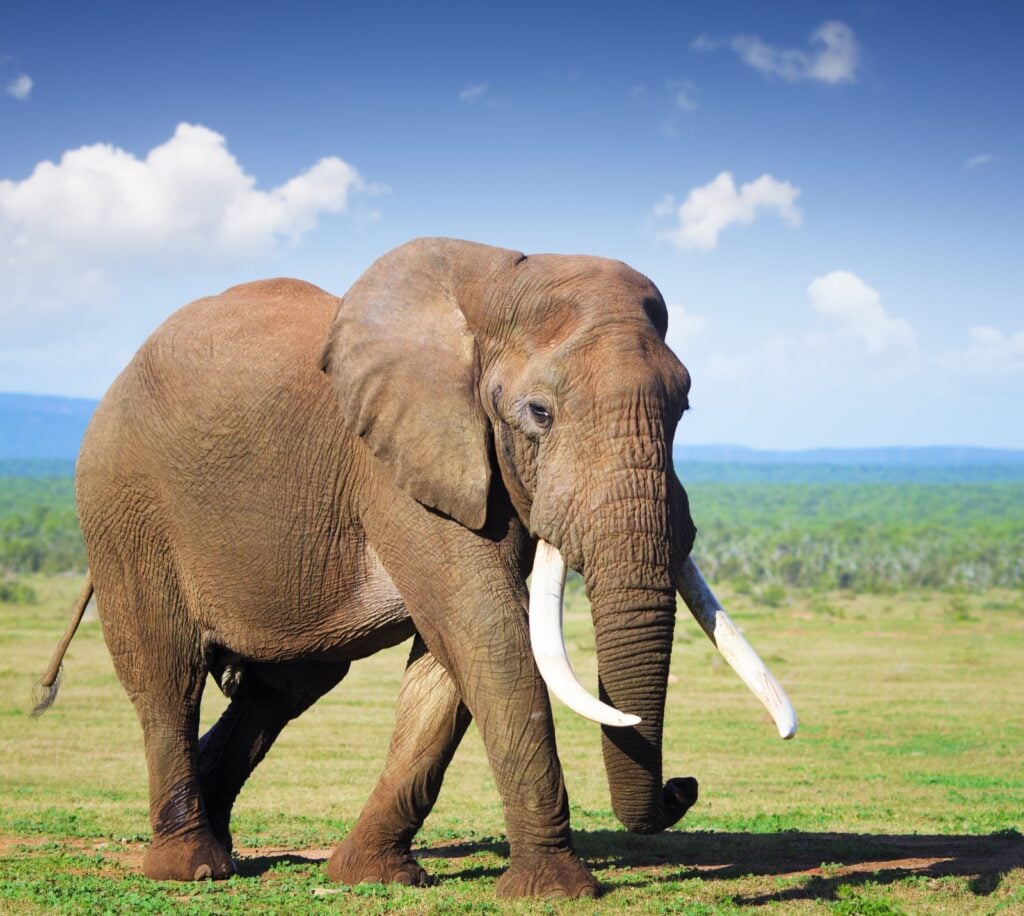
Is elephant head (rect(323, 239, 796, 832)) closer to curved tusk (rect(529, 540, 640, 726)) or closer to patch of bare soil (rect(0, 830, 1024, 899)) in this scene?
curved tusk (rect(529, 540, 640, 726))

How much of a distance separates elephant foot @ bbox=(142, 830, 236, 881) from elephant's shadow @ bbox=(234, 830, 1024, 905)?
34 cm

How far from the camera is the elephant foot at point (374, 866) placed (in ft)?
29.0

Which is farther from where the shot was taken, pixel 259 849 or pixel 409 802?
pixel 259 849

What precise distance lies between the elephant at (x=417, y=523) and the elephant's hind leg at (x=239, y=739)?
0.13 m

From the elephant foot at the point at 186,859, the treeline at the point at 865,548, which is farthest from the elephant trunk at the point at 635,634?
the treeline at the point at 865,548

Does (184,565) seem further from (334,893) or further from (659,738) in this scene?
(659,738)

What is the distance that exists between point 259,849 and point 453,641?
→ 3.88 m

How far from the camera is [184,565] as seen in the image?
915 cm

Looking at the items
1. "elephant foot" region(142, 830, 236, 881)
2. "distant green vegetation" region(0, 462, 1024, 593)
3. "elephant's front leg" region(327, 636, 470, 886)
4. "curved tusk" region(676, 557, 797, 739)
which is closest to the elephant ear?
"curved tusk" region(676, 557, 797, 739)

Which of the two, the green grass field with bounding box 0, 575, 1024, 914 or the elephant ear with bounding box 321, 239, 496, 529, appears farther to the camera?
the green grass field with bounding box 0, 575, 1024, 914

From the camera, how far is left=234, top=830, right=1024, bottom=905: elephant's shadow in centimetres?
858

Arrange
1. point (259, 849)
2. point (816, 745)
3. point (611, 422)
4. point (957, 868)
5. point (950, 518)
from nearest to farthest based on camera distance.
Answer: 1. point (611, 422)
2. point (957, 868)
3. point (259, 849)
4. point (816, 745)
5. point (950, 518)

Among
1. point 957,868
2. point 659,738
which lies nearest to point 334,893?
point 659,738

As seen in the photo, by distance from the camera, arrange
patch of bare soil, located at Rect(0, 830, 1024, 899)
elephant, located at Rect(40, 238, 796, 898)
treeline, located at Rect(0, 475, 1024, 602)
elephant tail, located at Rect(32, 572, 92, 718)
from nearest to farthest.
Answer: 1. elephant, located at Rect(40, 238, 796, 898)
2. patch of bare soil, located at Rect(0, 830, 1024, 899)
3. elephant tail, located at Rect(32, 572, 92, 718)
4. treeline, located at Rect(0, 475, 1024, 602)
